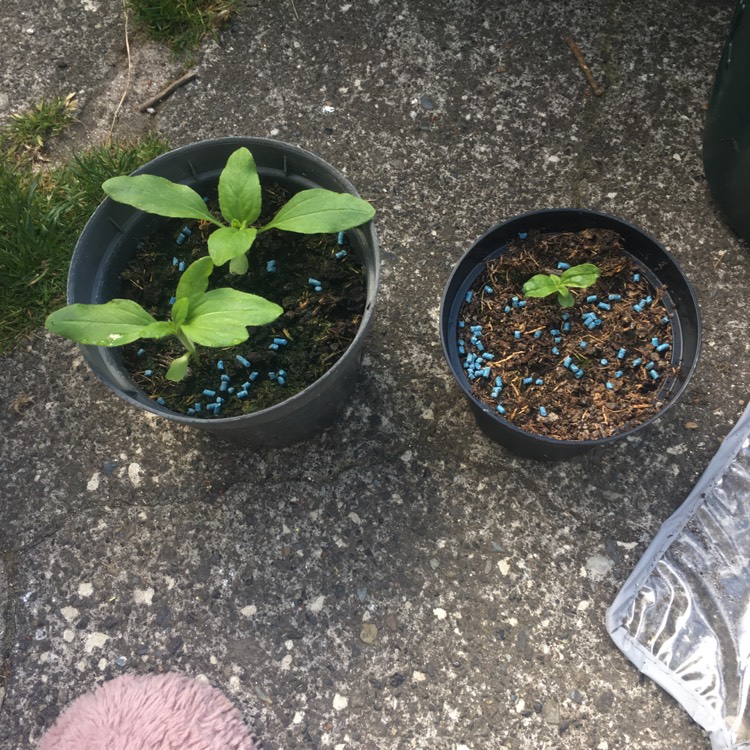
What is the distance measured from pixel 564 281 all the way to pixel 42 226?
121 cm

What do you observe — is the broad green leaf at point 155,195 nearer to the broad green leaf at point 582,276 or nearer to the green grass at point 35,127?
the broad green leaf at point 582,276

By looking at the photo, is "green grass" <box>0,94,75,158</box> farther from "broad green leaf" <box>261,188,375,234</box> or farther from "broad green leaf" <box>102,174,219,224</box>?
"broad green leaf" <box>261,188,375,234</box>

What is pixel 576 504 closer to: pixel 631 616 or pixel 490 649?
pixel 631 616

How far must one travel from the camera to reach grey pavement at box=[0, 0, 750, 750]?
4.37 ft

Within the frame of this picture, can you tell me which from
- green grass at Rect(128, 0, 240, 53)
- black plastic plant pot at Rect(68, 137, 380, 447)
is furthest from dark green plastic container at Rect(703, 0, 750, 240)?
green grass at Rect(128, 0, 240, 53)

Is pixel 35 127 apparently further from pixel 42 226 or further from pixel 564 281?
pixel 564 281

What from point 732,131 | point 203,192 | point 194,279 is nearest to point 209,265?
point 194,279

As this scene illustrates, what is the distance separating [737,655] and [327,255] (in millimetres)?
1124

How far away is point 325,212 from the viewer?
3.58 ft

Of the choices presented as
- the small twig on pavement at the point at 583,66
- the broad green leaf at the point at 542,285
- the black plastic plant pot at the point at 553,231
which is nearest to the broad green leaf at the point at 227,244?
the black plastic plant pot at the point at 553,231

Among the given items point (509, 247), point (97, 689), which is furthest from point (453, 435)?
point (97, 689)

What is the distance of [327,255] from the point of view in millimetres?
1311

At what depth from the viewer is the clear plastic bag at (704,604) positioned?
1.29m

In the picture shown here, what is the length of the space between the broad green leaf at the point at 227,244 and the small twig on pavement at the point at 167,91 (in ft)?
2.83
